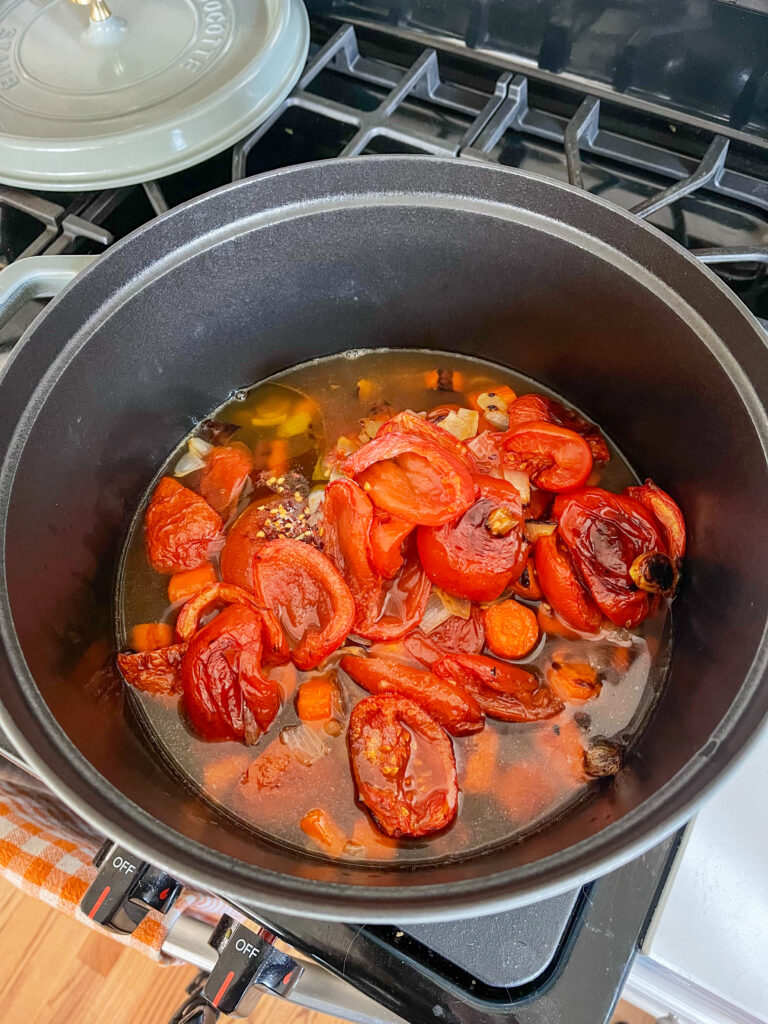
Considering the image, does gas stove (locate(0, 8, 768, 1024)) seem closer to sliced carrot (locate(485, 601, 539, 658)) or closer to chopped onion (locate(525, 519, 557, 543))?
sliced carrot (locate(485, 601, 539, 658))

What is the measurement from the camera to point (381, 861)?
121cm

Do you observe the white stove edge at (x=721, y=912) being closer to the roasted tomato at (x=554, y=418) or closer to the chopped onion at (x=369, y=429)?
the roasted tomato at (x=554, y=418)

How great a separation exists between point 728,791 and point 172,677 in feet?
3.31

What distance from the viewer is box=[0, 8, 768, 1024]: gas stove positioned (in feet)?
3.57

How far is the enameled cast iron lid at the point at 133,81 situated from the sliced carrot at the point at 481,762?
1.28 metres

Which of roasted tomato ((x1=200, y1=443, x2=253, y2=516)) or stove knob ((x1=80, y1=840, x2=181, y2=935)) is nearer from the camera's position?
stove knob ((x1=80, y1=840, x2=181, y2=935))

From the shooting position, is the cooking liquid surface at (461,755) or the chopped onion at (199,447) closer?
the cooking liquid surface at (461,755)

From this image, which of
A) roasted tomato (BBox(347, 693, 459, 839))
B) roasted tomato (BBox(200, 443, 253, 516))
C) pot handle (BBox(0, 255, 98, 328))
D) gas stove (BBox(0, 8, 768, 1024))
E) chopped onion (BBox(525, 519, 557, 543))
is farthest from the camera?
roasted tomato (BBox(200, 443, 253, 516))

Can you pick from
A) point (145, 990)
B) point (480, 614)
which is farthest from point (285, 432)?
point (145, 990)

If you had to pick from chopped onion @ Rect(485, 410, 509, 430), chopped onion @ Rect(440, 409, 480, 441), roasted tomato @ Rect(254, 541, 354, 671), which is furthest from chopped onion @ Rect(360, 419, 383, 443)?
roasted tomato @ Rect(254, 541, 354, 671)

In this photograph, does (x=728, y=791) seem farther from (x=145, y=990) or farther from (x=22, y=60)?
(x=22, y=60)

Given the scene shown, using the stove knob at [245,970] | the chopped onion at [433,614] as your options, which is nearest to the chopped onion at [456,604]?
the chopped onion at [433,614]

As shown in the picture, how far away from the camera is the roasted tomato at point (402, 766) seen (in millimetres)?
1219

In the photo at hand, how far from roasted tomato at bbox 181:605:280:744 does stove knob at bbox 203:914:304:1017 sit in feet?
1.04
